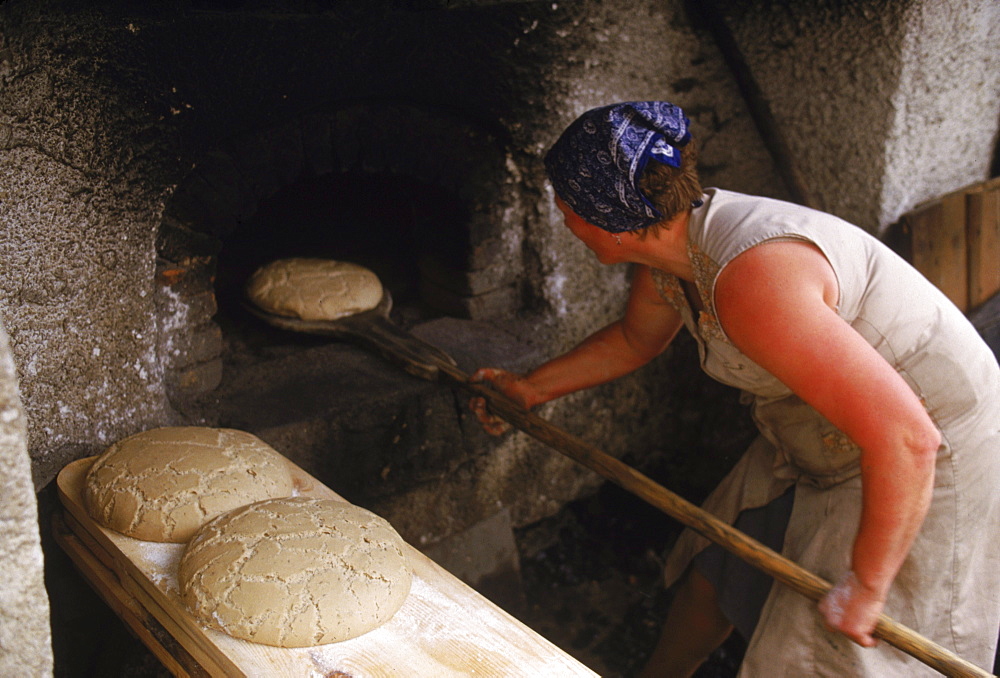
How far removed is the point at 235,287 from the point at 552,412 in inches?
48.7

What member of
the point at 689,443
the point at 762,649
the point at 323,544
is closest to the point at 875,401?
the point at 762,649

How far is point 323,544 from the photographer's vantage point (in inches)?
57.4

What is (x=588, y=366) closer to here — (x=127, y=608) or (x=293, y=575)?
(x=293, y=575)

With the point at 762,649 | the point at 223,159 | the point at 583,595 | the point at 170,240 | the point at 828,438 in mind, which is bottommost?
the point at 583,595

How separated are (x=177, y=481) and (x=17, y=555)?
796mm

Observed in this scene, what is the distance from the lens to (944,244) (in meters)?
2.93

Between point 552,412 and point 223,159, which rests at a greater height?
point 223,159

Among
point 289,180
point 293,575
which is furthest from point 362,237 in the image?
point 293,575

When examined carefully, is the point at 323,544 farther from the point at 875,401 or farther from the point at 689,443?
the point at 689,443

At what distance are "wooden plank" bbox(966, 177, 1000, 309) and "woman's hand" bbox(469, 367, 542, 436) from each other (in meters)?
1.85

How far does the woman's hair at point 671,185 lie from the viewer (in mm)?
1657

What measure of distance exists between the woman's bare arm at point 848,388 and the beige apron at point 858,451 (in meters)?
0.07

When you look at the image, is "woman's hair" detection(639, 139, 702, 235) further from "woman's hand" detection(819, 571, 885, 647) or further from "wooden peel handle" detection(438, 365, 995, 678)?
"woman's hand" detection(819, 571, 885, 647)

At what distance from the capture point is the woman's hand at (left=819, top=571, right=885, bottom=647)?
1.55 metres
